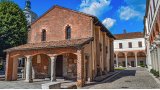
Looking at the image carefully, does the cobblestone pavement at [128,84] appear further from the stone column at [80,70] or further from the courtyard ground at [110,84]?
the stone column at [80,70]

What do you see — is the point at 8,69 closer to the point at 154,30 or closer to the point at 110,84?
the point at 110,84

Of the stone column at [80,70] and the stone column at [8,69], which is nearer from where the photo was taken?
the stone column at [80,70]

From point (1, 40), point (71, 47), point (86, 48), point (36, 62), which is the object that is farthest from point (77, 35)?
point (1, 40)

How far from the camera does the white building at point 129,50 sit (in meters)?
50.4

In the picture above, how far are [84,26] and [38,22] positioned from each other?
6.43m

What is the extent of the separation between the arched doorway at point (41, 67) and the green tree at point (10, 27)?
35.2 feet

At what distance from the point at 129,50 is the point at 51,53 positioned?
38.4m

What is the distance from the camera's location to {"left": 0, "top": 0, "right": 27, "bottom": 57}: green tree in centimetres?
2995

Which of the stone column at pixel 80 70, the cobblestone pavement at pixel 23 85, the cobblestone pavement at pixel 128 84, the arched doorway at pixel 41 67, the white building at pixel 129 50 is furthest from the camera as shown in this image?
the white building at pixel 129 50

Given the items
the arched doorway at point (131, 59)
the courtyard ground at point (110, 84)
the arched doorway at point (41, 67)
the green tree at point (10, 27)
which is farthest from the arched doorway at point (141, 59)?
the arched doorway at point (41, 67)

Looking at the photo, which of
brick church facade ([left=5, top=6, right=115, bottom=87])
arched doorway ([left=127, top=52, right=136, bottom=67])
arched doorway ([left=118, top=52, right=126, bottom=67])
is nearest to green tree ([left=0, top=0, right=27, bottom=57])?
brick church facade ([left=5, top=6, right=115, bottom=87])

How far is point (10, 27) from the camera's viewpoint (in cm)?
3020

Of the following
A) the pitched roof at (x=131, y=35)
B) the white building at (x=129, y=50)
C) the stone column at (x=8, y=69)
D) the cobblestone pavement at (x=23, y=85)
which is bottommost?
the cobblestone pavement at (x=23, y=85)

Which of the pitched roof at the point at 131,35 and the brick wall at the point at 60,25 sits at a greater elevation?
the pitched roof at the point at 131,35
